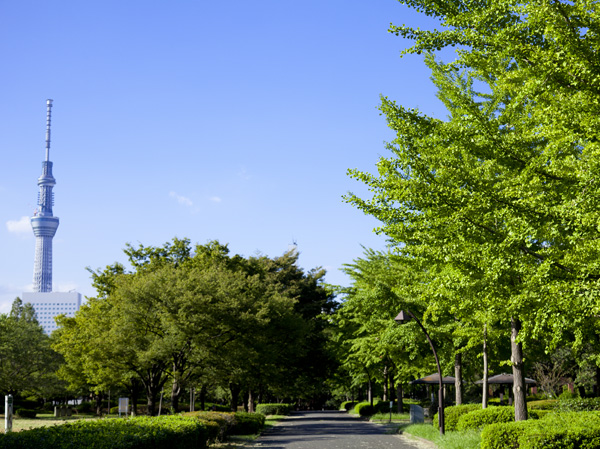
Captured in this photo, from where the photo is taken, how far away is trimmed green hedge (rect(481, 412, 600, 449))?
Result: 12.8 metres

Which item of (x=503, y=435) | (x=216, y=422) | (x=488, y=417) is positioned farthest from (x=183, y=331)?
(x=503, y=435)

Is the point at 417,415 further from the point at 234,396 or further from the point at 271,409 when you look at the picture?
the point at 271,409

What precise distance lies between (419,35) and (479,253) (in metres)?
4.72

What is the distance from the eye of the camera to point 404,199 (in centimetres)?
1394

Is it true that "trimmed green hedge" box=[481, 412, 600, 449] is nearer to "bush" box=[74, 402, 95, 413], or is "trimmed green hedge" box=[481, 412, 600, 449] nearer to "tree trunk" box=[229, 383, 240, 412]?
"tree trunk" box=[229, 383, 240, 412]

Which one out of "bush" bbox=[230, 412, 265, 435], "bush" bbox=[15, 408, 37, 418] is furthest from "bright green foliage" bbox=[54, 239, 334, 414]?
"bush" bbox=[15, 408, 37, 418]

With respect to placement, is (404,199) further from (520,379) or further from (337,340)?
(337,340)

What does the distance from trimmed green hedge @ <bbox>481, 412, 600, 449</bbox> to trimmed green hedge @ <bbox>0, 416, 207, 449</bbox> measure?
23.2 ft

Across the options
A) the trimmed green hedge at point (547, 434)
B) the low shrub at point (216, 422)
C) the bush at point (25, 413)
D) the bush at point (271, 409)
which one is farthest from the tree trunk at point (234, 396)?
the trimmed green hedge at point (547, 434)

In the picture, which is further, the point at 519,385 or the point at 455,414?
the point at 455,414

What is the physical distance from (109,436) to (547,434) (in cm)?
873

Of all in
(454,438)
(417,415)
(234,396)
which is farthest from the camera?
(234,396)

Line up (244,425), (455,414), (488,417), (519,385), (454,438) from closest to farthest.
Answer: (519,385) < (454,438) < (488,417) < (455,414) < (244,425)

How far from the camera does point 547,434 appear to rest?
1290cm
